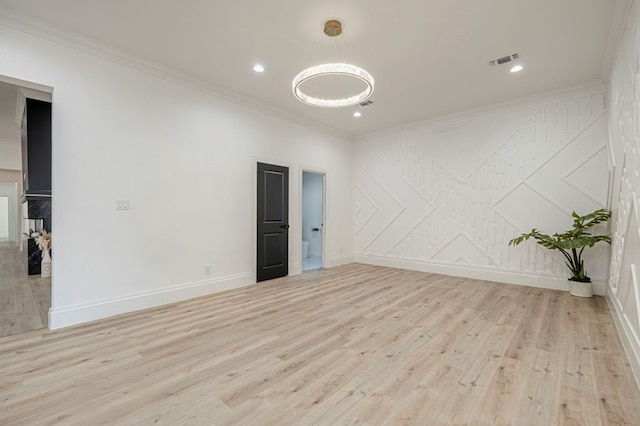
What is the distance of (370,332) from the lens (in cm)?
288

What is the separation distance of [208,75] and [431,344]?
173 inches

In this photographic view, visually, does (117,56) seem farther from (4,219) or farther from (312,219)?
(4,219)

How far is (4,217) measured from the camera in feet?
33.5

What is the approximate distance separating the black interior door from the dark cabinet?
351 centimetres

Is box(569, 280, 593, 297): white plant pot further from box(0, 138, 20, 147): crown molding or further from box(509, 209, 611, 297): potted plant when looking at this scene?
box(0, 138, 20, 147): crown molding

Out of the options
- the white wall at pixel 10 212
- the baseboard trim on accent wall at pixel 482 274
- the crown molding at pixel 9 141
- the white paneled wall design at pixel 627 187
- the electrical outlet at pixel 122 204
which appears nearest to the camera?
the white paneled wall design at pixel 627 187

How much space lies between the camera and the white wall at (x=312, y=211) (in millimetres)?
7871

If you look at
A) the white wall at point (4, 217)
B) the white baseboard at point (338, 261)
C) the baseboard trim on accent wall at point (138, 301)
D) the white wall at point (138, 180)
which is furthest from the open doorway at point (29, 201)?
the white wall at point (4, 217)

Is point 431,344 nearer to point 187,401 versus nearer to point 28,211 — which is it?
point 187,401

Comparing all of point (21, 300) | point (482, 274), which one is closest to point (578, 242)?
point (482, 274)

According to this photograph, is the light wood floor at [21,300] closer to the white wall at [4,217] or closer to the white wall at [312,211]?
the white wall at [312,211]

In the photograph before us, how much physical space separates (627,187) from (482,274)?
2.76 metres

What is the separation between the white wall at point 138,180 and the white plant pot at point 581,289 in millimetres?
4961

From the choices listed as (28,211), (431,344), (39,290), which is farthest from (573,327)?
(28,211)
